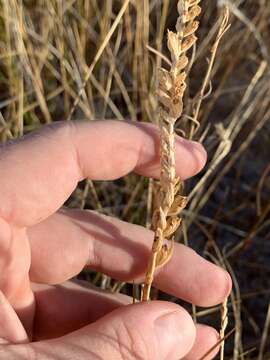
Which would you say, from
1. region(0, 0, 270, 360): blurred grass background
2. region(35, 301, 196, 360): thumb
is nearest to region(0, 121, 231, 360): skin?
region(35, 301, 196, 360): thumb

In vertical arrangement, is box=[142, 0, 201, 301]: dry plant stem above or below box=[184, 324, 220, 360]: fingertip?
above

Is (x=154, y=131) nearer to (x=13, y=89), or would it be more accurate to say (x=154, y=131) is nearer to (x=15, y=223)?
(x=15, y=223)

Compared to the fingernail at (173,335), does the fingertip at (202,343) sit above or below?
below

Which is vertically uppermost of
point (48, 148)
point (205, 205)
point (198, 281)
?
point (48, 148)

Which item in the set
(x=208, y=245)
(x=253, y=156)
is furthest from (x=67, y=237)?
(x=253, y=156)

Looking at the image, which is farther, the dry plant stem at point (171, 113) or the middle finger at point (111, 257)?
the middle finger at point (111, 257)

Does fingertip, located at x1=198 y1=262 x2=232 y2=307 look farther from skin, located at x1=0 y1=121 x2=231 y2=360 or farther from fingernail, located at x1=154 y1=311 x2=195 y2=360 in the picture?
fingernail, located at x1=154 y1=311 x2=195 y2=360

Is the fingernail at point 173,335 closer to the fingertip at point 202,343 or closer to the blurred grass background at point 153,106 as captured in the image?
the fingertip at point 202,343

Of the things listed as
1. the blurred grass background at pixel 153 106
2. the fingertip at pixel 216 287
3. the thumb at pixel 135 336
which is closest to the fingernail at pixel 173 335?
the thumb at pixel 135 336
